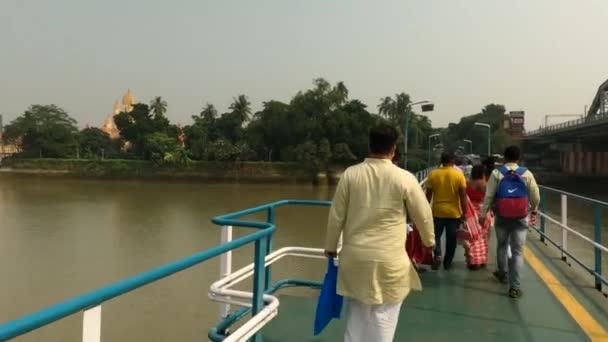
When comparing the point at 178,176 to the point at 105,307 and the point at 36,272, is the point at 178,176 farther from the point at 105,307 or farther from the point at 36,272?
the point at 105,307

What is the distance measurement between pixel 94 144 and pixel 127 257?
57.2 meters

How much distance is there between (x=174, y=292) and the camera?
33.3ft

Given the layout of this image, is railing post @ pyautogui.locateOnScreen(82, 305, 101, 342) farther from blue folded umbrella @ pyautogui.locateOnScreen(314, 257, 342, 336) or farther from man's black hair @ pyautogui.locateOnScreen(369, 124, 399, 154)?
man's black hair @ pyautogui.locateOnScreen(369, 124, 399, 154)

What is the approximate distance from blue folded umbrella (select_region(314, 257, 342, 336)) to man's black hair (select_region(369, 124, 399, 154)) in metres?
0.62

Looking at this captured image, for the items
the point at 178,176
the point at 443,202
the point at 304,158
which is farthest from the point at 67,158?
the point at 443,202

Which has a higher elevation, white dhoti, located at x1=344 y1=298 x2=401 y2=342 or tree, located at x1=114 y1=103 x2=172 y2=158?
tree, located at x1=114 y1=103 x2=172 y2=158

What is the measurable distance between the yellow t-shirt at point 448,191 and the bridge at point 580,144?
36.0m

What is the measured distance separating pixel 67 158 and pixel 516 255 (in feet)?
213

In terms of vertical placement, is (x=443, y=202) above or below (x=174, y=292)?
above

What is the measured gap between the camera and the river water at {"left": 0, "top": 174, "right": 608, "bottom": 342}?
870cm

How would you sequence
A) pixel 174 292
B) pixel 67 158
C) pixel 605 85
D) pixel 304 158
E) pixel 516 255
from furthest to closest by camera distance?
pixel 605 85 → pixel 67 158 → pixel 304 158 → pixel 174 292 → pixel 516 255

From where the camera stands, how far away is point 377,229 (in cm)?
233

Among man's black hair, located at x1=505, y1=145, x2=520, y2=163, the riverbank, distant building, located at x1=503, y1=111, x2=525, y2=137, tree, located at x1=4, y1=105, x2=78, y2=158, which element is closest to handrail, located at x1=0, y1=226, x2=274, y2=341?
man's black hair, located at x1=505, y1=145, x2=520, y2=163

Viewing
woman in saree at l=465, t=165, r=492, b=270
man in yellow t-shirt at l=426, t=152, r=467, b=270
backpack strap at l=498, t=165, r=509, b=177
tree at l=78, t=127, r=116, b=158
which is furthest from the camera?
tree at l=78, t=127, r=116, b=158
